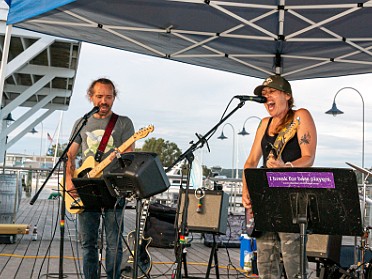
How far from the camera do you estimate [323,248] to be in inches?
210

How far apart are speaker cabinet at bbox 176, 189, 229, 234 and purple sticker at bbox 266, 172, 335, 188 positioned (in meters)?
2.91

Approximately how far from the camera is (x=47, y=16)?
6.42m

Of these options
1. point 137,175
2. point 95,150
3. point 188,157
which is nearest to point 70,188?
point 95,150

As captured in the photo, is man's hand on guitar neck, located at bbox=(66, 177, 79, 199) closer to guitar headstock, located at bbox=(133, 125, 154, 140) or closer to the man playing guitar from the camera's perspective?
the man playing guitar

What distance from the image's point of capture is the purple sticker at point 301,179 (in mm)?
3012

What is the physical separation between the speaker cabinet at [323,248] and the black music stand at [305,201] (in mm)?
2197

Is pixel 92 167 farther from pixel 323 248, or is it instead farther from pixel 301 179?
pixel 323 248

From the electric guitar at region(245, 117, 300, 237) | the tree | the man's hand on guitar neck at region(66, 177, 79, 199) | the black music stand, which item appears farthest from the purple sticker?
the tree

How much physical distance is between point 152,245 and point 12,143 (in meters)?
16.3

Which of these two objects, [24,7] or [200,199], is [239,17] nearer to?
[200,199]

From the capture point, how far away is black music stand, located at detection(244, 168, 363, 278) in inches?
118

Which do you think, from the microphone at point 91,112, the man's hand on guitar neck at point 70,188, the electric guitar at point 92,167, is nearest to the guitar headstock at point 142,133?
the electric guitar at point 92,167

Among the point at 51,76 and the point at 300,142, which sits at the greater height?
the point at 51,76

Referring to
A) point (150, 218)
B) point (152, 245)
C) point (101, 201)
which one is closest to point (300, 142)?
point (101, 201)
